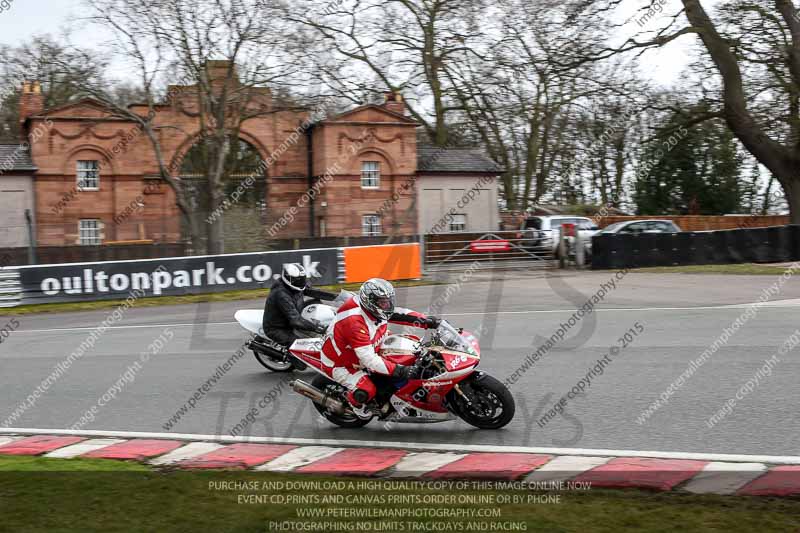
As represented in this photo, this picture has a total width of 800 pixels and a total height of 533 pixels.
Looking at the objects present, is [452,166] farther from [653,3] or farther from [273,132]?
[653,3]

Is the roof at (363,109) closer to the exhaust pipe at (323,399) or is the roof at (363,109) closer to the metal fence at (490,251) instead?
the metal fence at (490,251)

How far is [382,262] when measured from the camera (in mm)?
26562

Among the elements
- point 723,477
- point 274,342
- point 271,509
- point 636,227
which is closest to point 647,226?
point 636,227

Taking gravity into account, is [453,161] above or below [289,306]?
above

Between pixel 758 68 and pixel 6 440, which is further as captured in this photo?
pixel 758 68

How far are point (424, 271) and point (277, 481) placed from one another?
71.2 ft

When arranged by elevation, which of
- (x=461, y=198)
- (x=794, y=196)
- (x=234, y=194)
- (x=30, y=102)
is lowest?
(x=794, y=196)

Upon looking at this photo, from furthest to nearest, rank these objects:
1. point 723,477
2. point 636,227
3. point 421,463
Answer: point 636,227 < point 421,463 < point 723,477

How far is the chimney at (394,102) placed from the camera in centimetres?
4600

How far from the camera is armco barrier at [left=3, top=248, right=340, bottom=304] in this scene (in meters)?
23.1

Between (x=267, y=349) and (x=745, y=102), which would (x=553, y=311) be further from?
(x=745, y=102)

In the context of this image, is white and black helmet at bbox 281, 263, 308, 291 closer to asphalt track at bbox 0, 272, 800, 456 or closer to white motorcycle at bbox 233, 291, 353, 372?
white motorcycle at bbox 233, 291, 353, 372

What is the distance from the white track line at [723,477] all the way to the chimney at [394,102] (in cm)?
4062

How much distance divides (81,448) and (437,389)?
11.3ft
